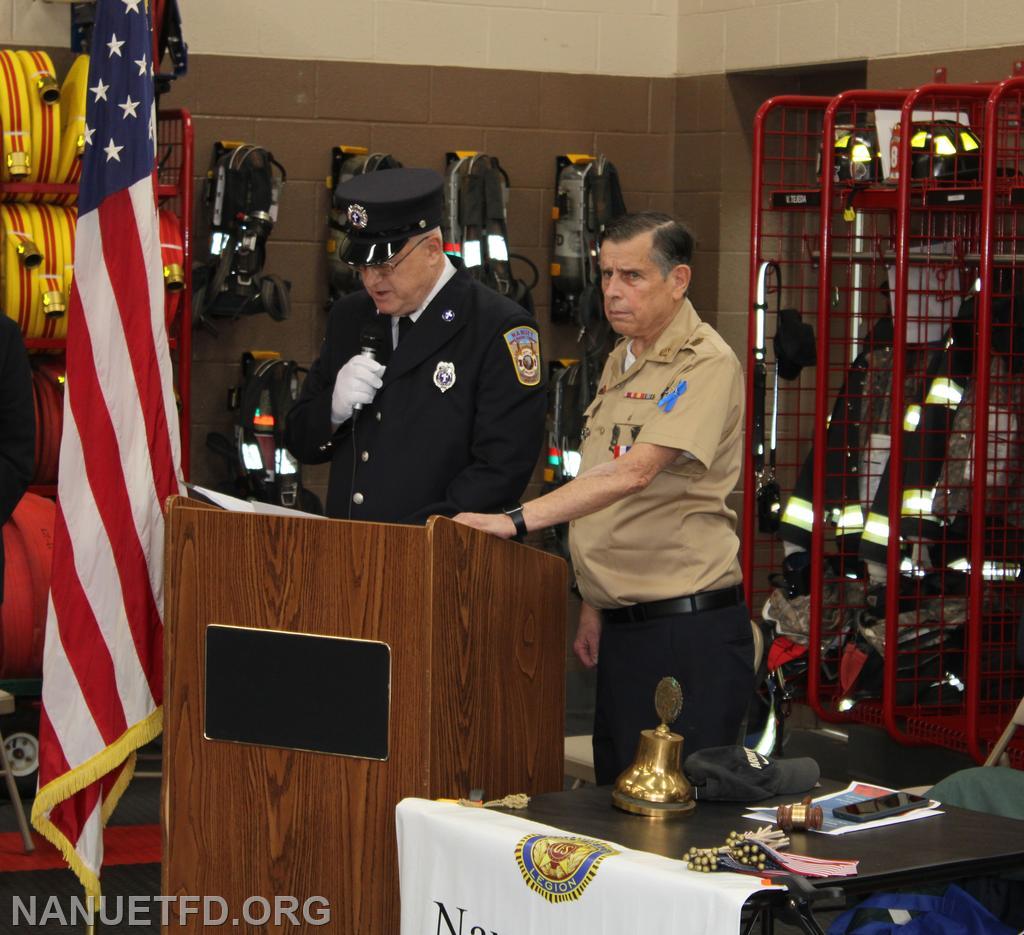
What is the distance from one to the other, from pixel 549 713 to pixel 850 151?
2612 mm

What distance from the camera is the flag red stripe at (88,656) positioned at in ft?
11.3

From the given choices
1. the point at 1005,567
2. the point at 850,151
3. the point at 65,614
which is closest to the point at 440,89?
the point at 850,151

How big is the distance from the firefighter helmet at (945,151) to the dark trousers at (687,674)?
2.05 meters

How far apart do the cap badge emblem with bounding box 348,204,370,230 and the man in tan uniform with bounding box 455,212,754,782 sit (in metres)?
0.47

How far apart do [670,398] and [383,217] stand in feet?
2.07

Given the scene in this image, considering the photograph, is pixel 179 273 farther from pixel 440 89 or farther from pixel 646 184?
pixel 646 184

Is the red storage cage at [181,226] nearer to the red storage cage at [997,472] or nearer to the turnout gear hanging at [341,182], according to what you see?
the turnout gear hanging at [341,182]

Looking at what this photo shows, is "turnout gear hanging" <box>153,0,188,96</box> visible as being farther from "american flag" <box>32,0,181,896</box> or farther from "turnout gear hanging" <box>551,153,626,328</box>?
"american flag" <box>32,0,181,896</box>

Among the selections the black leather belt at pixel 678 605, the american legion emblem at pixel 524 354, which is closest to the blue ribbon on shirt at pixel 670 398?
the american legion emblem at pixel 524 354

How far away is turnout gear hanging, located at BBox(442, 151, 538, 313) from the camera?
20.9ft

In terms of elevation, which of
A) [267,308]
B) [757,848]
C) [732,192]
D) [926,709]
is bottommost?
[926,709]

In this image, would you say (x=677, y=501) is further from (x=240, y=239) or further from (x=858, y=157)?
(x=240, y=239)

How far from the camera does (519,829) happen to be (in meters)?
2.30

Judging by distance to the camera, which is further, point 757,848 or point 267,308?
point 267,308
